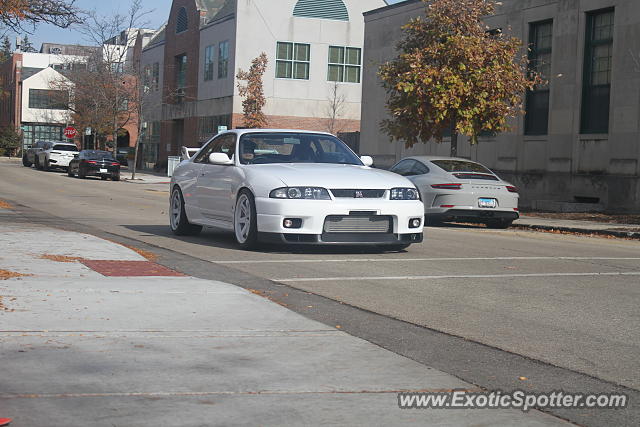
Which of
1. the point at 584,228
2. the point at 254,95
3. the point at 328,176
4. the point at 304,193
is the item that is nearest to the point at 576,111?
the point at 584,228

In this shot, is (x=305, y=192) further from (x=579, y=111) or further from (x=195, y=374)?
(x=579, y=111)

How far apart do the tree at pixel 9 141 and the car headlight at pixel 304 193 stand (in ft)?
303

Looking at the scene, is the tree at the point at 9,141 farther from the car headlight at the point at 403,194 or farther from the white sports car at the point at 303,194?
the car headlight at the point at 403,194

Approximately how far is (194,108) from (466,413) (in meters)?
62.4

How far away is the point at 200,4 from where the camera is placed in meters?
64.9

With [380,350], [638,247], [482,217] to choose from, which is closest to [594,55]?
[482,217]

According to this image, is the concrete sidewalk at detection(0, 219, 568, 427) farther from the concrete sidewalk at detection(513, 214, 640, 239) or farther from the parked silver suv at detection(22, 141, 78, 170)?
the parked silver suv at detection(22, 141, 78, 170)

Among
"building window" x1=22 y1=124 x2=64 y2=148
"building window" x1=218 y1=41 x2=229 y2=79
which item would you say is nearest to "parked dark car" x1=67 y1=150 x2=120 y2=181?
"building window" x1=218 y1=41 x2=229 y2=79

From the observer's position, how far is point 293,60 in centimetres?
5931

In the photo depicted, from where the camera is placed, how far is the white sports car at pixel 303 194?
36.7ft

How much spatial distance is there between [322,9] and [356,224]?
1971 inches

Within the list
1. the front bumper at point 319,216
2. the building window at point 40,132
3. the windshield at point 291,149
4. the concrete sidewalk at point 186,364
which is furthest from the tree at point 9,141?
the concrete sidewalk at point 186,364

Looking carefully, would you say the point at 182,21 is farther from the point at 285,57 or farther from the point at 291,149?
the point at 291,149

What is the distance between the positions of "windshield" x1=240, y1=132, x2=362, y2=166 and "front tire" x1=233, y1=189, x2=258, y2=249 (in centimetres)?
69
